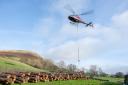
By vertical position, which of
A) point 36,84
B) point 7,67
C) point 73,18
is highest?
point 73,18

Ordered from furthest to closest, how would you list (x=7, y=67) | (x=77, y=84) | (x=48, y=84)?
(x=7, y=67) → (x=77, y=84) → (x=48, y=84)

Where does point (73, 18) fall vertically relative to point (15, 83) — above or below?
above

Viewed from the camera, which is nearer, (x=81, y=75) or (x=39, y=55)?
(x=81, y=75)

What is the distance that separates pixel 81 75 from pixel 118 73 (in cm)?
2019

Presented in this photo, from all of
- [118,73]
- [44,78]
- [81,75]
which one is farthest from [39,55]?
[44,78]

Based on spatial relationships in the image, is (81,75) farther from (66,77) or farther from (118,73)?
(118,73)

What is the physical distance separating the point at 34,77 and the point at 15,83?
329 cm

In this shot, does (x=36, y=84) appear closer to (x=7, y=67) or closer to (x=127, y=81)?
(x=127, y=81)

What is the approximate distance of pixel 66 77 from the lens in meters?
44.8

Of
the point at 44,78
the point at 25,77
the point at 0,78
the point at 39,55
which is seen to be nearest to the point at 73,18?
the point at 44,78

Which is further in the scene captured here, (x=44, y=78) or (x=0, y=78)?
(x=44, y=78)

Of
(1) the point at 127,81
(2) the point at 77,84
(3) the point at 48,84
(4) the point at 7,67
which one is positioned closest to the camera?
(1) the point at 127,81

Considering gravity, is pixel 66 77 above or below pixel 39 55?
below

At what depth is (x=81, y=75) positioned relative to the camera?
162 ft
